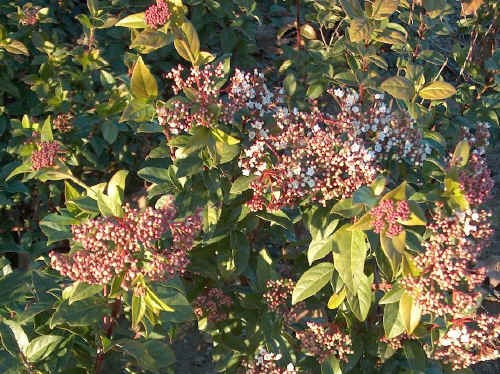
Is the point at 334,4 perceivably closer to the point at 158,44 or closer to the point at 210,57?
the point at 210,57

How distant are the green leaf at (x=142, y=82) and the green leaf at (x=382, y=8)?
80 cm

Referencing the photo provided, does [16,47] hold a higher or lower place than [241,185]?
lower

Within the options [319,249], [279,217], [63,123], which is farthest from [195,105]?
[63,123]

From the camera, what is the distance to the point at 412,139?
199cm

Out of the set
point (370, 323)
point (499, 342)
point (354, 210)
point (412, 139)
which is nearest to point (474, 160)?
point (412, 139)

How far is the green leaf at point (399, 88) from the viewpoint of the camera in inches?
77.5

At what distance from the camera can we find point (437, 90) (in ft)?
6.68

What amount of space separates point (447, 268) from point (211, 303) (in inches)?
39.3

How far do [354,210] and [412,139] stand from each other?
439mm

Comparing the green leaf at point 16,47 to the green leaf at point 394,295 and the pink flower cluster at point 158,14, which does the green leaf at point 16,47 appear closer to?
the pink flower cluster at point 158,14

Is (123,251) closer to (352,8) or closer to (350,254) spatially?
(350,254)

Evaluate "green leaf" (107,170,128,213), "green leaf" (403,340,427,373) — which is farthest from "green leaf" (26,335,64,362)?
"green leaf" (403,340,427,373)

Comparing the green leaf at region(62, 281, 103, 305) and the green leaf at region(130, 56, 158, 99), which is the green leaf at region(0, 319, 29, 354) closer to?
the green leaf at region(62, 281, 103, 305)

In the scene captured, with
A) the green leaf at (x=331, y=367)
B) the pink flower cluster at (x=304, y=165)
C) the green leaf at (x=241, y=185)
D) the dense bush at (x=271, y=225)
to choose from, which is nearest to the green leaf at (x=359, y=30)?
the dense bush at (x=271, y=225)
